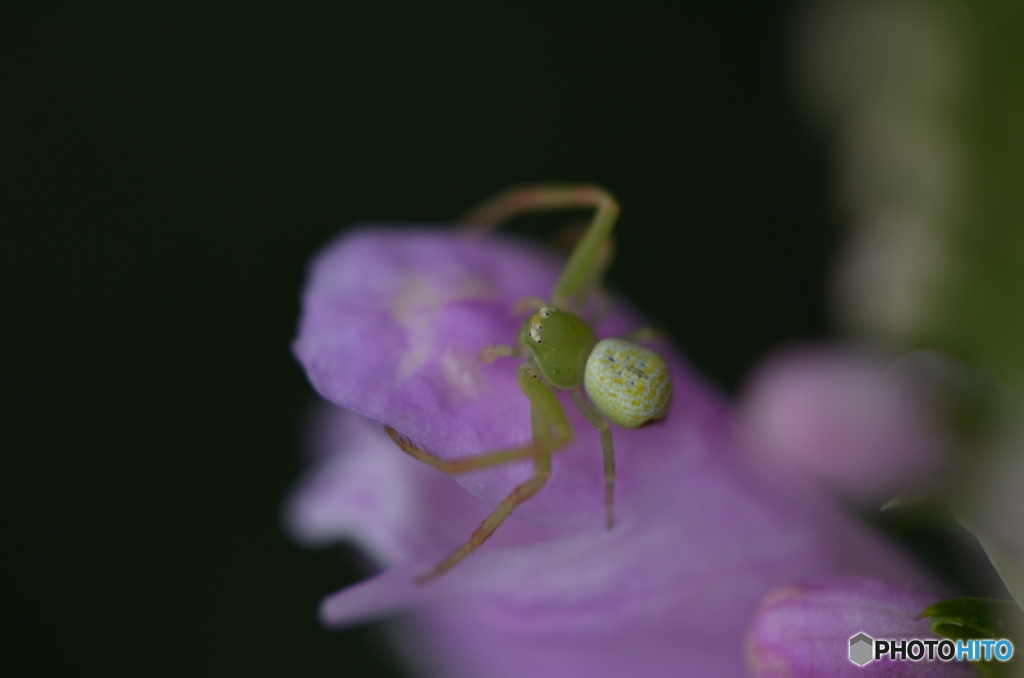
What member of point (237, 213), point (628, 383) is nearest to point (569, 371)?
point (628, 383)

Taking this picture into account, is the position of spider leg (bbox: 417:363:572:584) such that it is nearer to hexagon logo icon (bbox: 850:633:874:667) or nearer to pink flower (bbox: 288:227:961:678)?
pink flower (bbox: 288:227:961:678)

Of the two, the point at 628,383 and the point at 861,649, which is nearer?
the point at 861,649

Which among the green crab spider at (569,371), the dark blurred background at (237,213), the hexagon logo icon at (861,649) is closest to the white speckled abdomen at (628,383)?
the green crab spider at (569,371)

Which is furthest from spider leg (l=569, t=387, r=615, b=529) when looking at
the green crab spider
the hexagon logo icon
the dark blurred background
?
the dark blurred background

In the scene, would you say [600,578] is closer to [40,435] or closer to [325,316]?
[325,316]

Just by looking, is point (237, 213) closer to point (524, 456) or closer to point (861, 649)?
point (524, 456)
